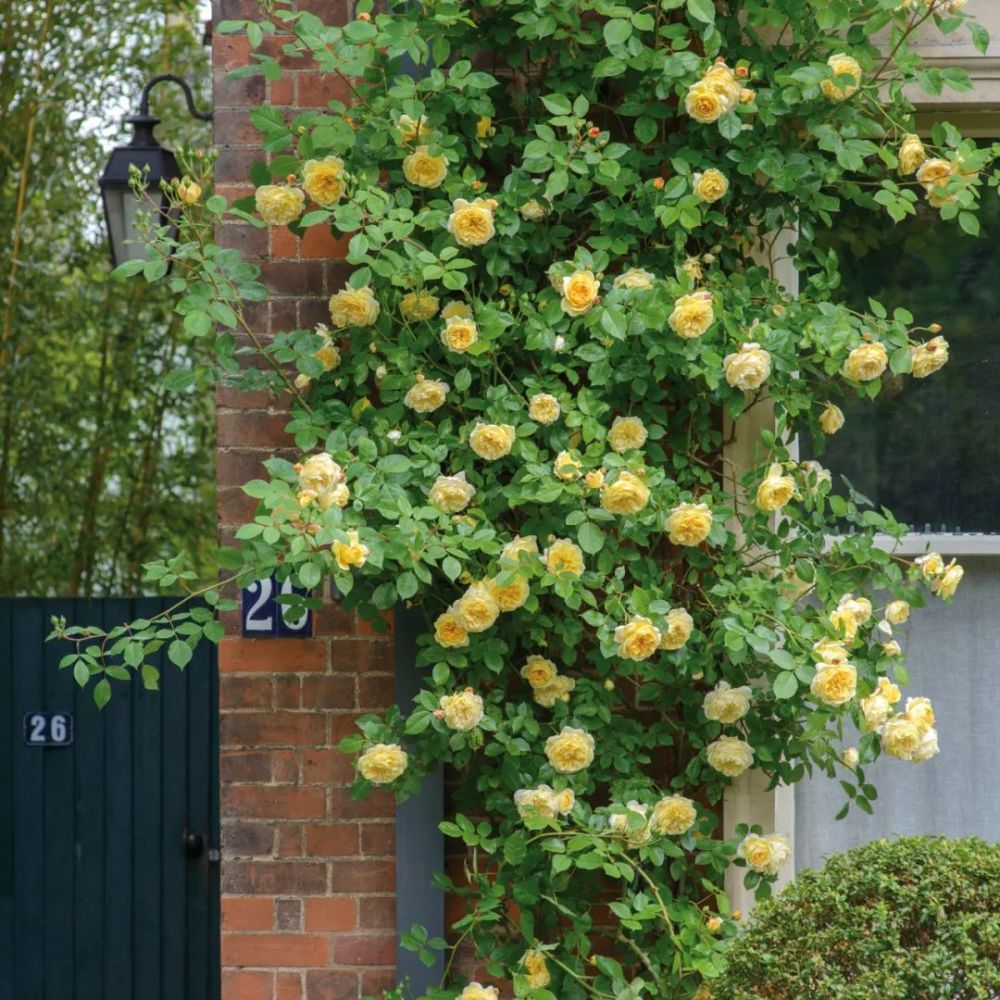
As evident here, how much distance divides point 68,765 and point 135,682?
0.42 m

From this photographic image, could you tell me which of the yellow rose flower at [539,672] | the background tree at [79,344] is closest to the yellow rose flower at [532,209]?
the yellow rose flower at [539,672]

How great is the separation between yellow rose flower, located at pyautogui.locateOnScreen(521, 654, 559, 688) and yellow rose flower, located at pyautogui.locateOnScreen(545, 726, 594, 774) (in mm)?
148

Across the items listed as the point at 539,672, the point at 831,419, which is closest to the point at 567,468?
the point at 539,672

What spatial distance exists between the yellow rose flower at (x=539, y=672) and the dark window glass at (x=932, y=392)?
919 mm

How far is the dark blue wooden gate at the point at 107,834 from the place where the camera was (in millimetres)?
5422

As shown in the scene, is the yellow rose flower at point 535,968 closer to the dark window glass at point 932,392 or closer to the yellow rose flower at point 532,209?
the dark window glass at point 932,392

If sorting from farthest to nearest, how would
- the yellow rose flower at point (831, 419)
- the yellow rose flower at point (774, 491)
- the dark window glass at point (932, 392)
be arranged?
→ the dark window glass at point (932, 392), the yellow rose flower at point (831, 419), the yellow rose flower at point (774, 491)

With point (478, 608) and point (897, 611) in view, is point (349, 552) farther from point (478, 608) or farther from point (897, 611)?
point (897, 611)

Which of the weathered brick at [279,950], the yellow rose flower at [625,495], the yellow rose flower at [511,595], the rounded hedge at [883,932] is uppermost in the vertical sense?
the yellow rose flower at [625,495]

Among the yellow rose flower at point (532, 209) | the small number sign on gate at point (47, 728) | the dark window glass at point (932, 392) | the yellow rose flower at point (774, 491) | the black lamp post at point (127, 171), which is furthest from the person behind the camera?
the small number sign on gate at point (47, 728)

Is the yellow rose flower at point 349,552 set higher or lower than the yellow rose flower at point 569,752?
higher

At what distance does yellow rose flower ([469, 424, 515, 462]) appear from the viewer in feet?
9.84

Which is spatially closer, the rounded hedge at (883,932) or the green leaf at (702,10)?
the rounded hedge at (883,932)

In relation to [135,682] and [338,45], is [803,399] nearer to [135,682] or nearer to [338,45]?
[338,45]
